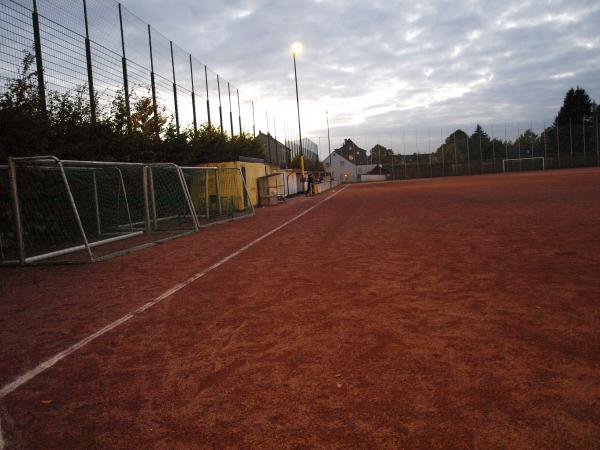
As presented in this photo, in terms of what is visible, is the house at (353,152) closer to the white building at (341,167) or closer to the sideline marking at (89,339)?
the white building at (341,167)

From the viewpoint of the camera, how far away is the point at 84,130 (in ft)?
40.4

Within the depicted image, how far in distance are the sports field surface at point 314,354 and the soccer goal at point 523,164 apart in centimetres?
6832

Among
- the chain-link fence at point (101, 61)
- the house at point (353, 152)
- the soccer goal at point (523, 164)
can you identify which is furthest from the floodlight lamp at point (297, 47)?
the house at point (353, 152)

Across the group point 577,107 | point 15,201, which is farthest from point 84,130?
point 577,107

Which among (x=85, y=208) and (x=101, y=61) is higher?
(x=101, y=61)

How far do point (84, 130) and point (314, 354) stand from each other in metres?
11.1

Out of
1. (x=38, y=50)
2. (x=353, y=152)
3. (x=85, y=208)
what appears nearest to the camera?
(x=38, y=50)

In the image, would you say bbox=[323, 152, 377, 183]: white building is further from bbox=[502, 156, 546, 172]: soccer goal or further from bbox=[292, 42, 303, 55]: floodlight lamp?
Answer: bbox=[292, 42, 303, 55]: floodlight lamp

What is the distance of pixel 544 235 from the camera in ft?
28.5

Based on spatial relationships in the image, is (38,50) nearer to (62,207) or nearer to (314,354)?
(62,207)

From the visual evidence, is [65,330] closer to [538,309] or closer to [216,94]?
[538,309]

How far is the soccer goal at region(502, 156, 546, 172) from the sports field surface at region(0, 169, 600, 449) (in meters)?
68.3

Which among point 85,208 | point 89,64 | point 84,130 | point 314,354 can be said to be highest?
point 89,64

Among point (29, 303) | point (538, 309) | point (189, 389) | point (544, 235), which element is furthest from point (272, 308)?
point (544, 235)
